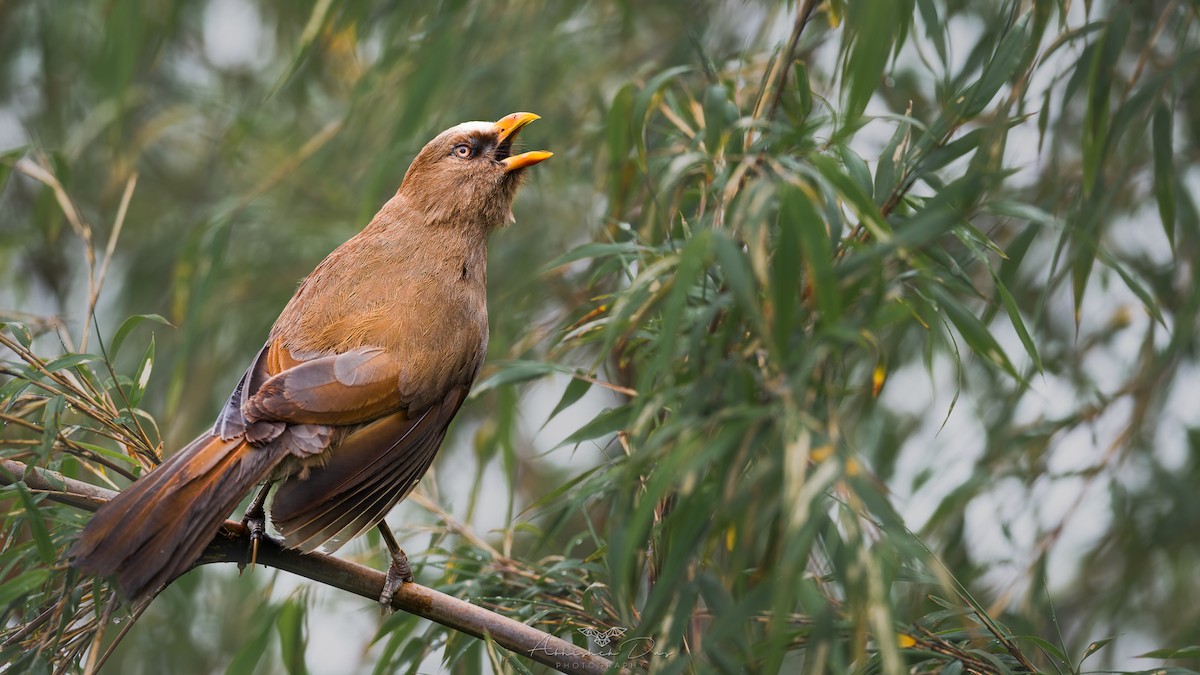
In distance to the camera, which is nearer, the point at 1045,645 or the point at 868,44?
the point at 868,44

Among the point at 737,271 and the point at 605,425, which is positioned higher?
the point at 737,271

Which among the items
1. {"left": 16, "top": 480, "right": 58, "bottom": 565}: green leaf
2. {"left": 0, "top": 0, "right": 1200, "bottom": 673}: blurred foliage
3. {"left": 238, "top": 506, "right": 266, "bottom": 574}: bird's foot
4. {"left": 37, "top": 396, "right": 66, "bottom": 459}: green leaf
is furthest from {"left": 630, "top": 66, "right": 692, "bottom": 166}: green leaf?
{"left": 16, "top": 480, "right": 58, "bottom": 565}: green leaf

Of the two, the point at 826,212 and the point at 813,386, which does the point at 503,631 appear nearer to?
the point at 813,386

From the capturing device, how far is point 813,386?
75.5 inches

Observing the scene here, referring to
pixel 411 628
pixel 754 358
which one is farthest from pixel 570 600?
pixel 754 358

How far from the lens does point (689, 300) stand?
7.72 ft

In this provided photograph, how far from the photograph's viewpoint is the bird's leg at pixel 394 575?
8.52ft

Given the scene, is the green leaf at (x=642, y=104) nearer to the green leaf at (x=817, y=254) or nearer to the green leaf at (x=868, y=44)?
the green leaf at (x=868, y=44)

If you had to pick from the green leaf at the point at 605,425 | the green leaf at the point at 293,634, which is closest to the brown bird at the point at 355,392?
the green leaf at the point at 293,634

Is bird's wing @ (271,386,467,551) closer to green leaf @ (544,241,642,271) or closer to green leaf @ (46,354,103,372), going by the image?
green leaf @ (46,354,103,372)

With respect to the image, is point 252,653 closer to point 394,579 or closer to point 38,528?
point 394,579

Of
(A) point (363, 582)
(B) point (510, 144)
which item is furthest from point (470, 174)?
(A) point (363, 582)

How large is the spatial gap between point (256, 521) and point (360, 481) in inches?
9.3

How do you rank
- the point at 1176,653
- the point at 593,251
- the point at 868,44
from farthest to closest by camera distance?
the point at 593,251
the point at 1176,653
the point at 868,44
